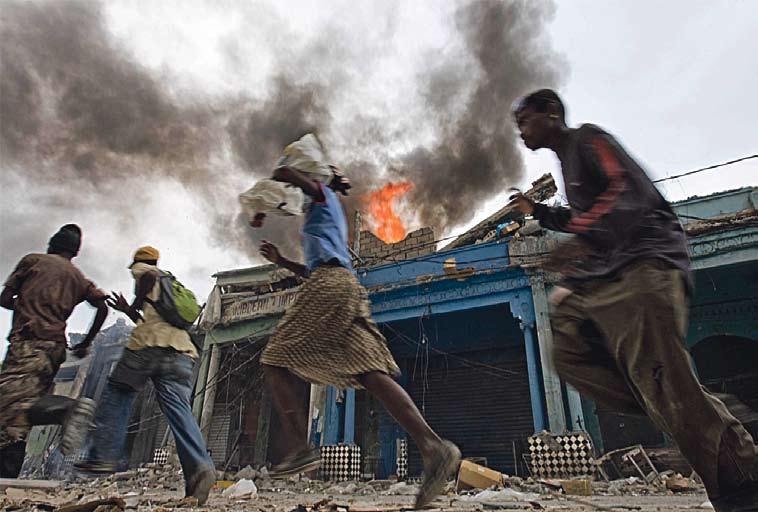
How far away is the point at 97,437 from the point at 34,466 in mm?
16293

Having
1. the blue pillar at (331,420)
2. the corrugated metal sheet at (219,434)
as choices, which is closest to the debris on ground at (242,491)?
the blue pillar at (331,420)

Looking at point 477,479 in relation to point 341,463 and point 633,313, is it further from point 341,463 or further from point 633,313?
point 633,313

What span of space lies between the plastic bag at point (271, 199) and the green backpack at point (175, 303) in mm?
1383

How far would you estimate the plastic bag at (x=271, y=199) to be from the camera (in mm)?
2361

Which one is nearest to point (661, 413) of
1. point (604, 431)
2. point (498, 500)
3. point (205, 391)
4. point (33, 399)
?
point (498, 500)

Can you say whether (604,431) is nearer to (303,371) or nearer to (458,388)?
(458,388)

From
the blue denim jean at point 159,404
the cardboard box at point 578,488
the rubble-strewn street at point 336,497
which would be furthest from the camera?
the cardboard box at point 578,488

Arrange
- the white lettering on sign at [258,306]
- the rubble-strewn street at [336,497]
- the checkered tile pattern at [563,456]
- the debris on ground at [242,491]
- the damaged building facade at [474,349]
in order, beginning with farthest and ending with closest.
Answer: the white lettering on sign at [258,306], the damaged building facade at [474,349], the checkered tile pattern at [563,456], the debris on ground at [242,491], the rubble-strewn street at [336,497]

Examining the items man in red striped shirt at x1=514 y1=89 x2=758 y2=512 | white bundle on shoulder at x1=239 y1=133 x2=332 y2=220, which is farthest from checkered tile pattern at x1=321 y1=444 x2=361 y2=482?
man in red striped shirt at x1=514 y1=89 x2=758 y2=512

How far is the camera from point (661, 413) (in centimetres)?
133

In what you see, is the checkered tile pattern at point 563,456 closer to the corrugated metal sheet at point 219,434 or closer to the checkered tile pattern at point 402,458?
the checkered tile pattern at point 402,458

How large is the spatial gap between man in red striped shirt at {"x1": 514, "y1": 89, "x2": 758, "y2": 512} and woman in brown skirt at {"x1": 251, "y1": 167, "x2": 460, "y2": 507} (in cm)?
73

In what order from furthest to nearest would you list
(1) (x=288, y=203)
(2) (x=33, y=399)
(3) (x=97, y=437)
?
1. (2) (x=33, y=399)
2. (3) (x=97, y=437)
3. (1) (x=288, y=203)

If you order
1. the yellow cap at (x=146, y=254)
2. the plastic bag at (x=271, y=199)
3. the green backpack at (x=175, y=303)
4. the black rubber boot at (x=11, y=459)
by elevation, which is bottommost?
the black rubber boot at (x=11, y=459)
